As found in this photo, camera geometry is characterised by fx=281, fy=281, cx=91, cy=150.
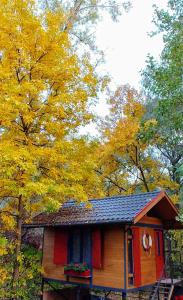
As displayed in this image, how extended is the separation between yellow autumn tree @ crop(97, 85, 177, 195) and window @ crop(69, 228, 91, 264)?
5605 millimetres

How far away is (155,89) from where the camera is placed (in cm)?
1136

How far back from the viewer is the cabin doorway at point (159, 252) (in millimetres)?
10938

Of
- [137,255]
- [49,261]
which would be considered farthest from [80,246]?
[137,255]

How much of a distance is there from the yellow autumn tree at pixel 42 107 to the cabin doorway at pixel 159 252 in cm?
400

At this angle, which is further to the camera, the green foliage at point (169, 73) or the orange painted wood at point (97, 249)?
the green foliage at point (169, 73)

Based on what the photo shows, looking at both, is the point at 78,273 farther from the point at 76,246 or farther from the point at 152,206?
the point at 152,206

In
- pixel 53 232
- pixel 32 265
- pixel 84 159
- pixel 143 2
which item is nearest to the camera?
pixel 84 159

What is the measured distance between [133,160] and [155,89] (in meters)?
5.84

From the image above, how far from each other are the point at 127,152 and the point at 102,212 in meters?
6.36

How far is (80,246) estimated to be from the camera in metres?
10.5

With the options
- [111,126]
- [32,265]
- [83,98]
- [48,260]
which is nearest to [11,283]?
[32,265]

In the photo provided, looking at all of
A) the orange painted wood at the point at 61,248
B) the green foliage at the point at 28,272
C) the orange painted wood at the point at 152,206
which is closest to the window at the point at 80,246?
the orange painted wood at the point at 61,248

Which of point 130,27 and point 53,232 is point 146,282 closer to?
point 53,232

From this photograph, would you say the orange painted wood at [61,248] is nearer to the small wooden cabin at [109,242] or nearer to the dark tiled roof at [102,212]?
the small wooden cabin at [109,242]
